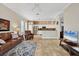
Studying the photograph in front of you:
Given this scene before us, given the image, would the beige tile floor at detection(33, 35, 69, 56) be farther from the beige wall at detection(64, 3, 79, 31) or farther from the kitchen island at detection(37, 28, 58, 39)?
the kitchen island at detection(37, 28, 58, 39)

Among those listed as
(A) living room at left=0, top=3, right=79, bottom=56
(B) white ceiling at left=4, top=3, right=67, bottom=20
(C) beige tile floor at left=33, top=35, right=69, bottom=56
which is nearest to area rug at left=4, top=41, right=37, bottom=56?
(A) living room at left=0, top=3, right=79, bottom=56

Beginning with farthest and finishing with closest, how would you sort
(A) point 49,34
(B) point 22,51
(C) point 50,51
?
(A) point 49,34
(C) point 50,51
(B) point 22,51

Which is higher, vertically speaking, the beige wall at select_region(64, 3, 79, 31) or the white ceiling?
the white ceiling

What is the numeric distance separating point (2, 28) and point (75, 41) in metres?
4.13

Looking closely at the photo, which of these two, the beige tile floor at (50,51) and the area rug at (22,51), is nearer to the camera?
the area rug at (22,51)

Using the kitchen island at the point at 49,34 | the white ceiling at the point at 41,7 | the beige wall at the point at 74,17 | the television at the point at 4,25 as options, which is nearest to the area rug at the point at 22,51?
the television at the point at 4,25


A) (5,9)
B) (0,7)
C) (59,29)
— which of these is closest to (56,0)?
(0,7)

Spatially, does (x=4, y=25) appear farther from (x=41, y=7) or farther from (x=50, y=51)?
(x=50, y=51)

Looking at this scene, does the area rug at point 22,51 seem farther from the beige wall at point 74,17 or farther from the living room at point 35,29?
the beige wall at point 74,17

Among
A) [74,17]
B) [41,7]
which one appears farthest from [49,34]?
[74,17]

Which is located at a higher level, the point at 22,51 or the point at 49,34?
the point at 49,34

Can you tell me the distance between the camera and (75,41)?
16.9 ft

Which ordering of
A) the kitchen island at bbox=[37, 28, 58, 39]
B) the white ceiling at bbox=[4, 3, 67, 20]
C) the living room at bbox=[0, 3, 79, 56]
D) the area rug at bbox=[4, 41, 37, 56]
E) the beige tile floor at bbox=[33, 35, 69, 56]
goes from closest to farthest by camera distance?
the area rug at bbox=[4, 41, 37, 56], the beige tile floor at bbox=[33, 35, 69, 56], the living room at bbox=[0, 3, 79, 56], the white ceiling at bbox=[4, 3, 67, 20], the kitchen island at bbox=[37, 28, 58, 39]

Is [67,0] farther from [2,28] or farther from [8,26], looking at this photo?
[8,26]
